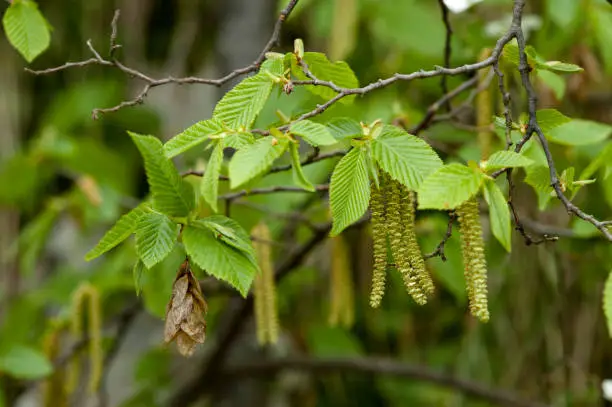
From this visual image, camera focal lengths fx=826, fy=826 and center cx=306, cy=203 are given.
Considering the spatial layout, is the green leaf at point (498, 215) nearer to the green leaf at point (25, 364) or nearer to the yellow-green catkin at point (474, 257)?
the yellow-green catkin at point (474, 257)

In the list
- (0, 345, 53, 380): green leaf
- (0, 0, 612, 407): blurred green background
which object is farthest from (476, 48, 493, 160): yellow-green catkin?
(0, 345, 53, 380): green leaf

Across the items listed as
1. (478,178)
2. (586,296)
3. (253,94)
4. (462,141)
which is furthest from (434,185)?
(586,296)

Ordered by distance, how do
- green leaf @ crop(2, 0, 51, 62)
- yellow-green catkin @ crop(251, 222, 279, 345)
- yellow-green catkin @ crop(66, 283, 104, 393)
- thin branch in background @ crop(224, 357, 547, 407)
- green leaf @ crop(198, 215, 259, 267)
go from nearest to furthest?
green leaf @ crop(198, 215, 259, 267) → green leaf @ crop(2, 0, 51, 62) → yellow-green catkin @ crop(251, 222, 279, 345) → yellow-green catkin @ crop(66, 283, 104, 393) → thin branch in background @ crop(224, 357, 547, 407)

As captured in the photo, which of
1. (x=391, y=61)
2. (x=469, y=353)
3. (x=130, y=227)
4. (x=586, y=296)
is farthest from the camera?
(x=469, y=353)

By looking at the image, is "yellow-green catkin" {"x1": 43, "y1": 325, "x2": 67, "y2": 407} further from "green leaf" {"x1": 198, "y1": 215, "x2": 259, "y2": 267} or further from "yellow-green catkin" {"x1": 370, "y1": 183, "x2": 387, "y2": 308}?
"yellow-green catkin" {"x1": 370, "y1": 183, "x2": 387, "y2": 308}

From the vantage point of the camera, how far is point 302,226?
1.40 m

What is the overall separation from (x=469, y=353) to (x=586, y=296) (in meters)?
0.28

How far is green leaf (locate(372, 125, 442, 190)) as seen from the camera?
0.62m

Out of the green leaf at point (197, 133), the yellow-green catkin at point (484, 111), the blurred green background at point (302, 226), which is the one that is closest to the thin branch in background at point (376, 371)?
the blurred green background at point (302, 226)

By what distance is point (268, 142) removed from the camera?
0.62m

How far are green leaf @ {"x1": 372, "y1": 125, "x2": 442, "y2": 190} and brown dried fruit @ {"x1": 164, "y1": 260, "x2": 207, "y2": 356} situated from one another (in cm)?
20

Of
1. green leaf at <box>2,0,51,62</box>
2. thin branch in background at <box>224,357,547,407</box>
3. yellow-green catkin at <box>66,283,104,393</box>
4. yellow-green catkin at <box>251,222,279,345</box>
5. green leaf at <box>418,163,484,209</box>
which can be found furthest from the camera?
thin branch in background at <box>224,357,547,407</box>

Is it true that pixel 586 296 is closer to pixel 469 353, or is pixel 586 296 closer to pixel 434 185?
pixel 469 353

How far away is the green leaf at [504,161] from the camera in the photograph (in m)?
0.60
